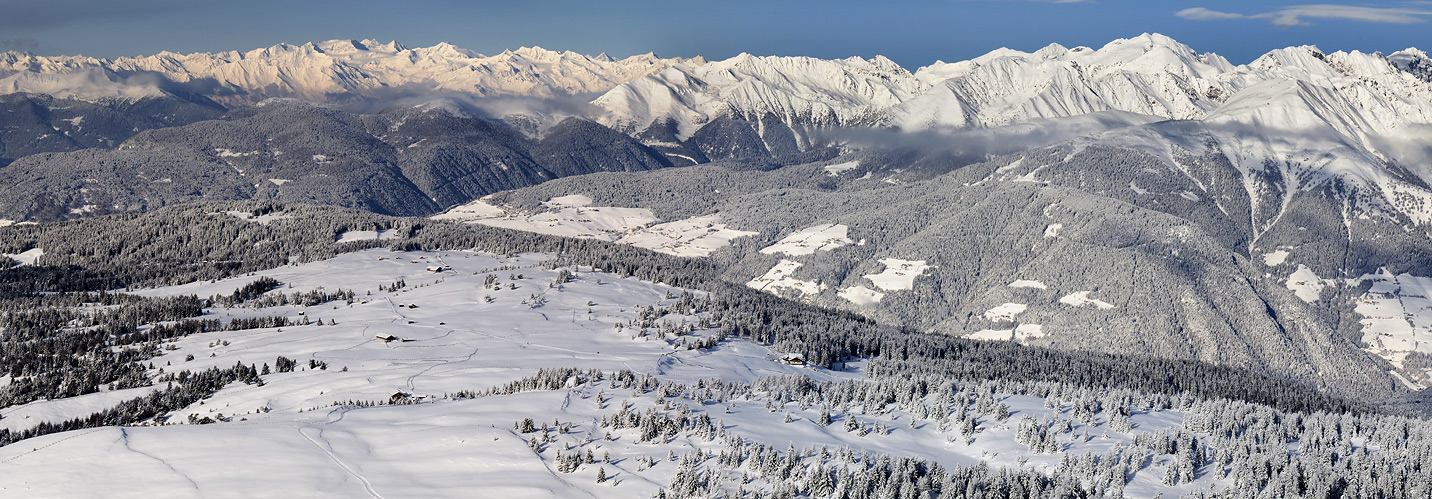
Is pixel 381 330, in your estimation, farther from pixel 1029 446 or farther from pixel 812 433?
pixel 1029 446

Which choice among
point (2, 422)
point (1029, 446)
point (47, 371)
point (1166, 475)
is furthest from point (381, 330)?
point (1166, 475)

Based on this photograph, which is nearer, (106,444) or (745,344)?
(106,444)

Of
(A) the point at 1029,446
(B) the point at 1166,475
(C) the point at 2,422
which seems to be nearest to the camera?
(B) the point at 1166,475

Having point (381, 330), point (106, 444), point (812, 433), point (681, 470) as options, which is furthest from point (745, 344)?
point (106, 444)

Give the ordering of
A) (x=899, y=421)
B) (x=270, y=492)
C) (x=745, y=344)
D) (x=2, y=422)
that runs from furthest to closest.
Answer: (x=745, y=344), (x=2, y=422), (x=899, y=421), (x=270, y=492)

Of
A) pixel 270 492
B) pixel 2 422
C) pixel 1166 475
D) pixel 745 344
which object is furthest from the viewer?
pixel 745 344

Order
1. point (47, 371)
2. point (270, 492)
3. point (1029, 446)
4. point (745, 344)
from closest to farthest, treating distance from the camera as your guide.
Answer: point (270, 492), point (1029, 446), point (47, 371), point (745, 344)

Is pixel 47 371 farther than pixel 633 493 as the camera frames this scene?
Yes

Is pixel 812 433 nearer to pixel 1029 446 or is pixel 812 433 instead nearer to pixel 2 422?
pixel 1029 446
